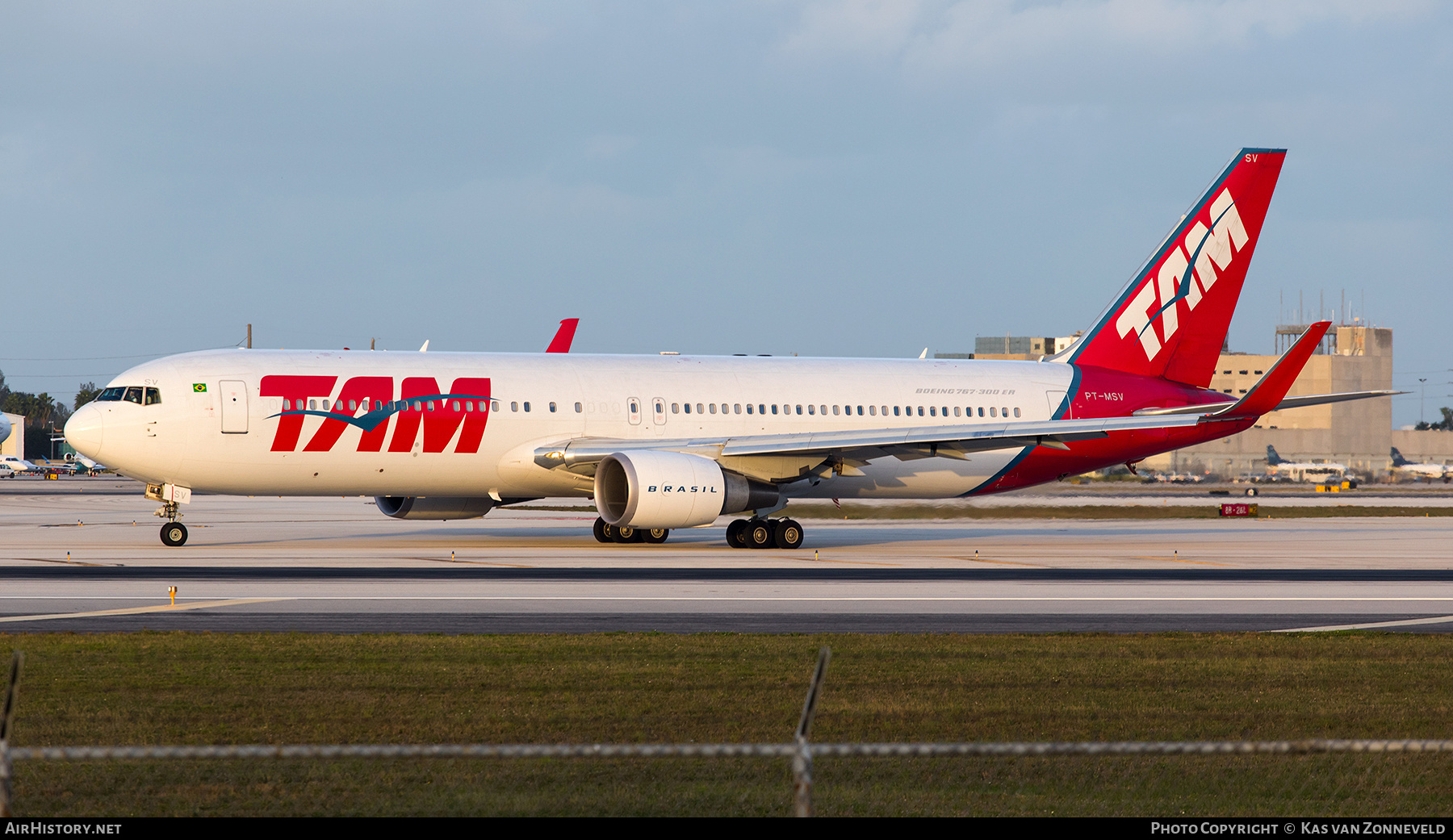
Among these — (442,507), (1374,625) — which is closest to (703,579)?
(1374,625)

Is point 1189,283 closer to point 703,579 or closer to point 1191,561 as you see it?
point 1191,561

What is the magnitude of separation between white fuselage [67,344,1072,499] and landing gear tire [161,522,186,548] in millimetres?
1012

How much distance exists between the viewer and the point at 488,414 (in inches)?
1254

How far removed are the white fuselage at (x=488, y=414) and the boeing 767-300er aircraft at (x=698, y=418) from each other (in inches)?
1.9

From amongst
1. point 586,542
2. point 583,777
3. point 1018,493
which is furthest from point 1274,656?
point 1018,493

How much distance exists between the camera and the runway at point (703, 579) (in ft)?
60.5

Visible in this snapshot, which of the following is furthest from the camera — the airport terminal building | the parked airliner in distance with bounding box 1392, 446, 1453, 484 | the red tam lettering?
the airport terminal building

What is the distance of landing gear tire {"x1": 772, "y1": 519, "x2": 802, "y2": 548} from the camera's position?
32.9m

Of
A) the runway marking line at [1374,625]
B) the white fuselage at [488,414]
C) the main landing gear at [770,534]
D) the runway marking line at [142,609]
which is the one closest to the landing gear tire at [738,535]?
the main landing gear at [770,534]

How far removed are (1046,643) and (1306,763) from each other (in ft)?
21.4

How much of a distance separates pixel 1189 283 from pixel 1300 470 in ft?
332

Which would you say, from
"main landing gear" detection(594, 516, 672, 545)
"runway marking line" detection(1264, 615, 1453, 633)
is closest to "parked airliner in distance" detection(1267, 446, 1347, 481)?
"main landing gear" detection(594, 516, 672, 545)

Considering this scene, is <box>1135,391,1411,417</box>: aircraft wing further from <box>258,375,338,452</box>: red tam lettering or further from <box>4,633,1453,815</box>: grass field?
<box>258,375,338,452</box>: red tam lettering
